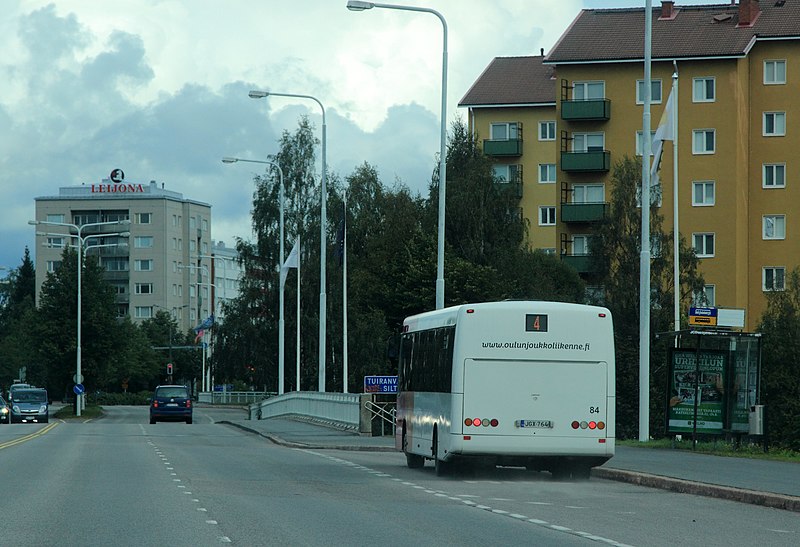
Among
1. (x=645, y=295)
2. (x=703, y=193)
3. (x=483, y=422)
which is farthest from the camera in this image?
(x=703, y=193)

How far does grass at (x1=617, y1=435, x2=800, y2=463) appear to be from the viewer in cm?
2620

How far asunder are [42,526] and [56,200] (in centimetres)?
15722

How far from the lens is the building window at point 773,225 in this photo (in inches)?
2960

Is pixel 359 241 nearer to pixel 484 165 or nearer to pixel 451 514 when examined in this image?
pixel 484 165

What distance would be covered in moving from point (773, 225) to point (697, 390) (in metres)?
49.9

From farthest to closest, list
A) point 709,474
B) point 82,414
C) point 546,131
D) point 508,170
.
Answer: point 546,131, point 508,170, point 82,414, point 709,474

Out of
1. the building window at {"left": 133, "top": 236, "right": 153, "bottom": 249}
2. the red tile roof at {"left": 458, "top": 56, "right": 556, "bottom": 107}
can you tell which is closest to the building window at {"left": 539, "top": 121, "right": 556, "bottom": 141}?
the red tile roof at {"left": 458, "top": 56, "right": 556, "bottom": 107}

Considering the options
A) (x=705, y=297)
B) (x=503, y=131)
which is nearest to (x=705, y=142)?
(x=705, y=297)

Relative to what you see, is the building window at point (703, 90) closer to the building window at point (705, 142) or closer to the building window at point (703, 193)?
the building window at point (705, 142)

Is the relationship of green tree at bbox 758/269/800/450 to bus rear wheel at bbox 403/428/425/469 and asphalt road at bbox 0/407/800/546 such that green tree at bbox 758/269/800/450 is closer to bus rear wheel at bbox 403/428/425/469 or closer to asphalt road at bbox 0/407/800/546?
bus rear wheel at bbox 403/428/425/469

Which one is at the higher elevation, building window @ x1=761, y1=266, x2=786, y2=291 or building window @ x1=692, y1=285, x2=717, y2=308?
building window @ x1=761, y1=266, x2=786, y2=291

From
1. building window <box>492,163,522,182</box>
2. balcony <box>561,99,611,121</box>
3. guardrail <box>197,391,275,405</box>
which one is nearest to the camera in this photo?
balcony <box>561,99,611,121</box>

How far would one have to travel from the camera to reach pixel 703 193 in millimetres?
75375

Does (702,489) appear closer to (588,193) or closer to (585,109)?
(585,109)
